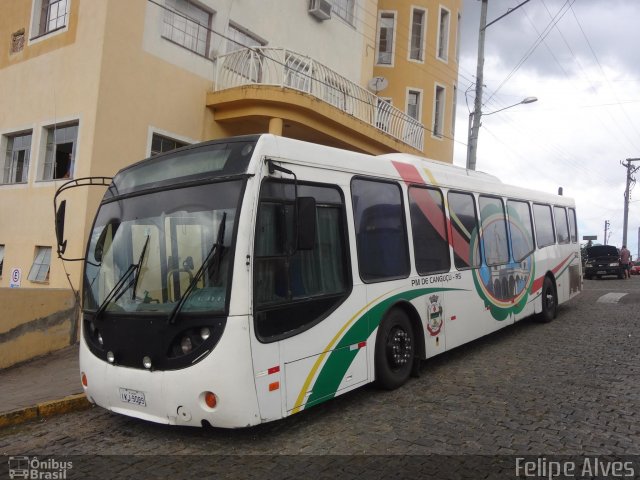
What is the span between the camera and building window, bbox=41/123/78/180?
9.79 m

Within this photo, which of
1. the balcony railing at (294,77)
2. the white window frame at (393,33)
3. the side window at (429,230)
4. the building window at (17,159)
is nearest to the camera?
the side window at (429,230)

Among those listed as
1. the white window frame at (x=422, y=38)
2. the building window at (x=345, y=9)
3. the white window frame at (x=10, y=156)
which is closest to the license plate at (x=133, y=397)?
the white window frame at (x=10, y=156)

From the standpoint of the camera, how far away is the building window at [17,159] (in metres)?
10.9

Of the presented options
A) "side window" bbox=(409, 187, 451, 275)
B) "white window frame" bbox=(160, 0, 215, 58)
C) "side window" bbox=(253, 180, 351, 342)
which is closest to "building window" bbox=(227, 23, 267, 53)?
"white window frame" bbox=(160, 0, 215, 58)

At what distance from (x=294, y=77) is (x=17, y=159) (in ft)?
21.1

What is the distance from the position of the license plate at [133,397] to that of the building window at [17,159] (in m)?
8.14

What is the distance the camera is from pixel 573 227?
40.9ft

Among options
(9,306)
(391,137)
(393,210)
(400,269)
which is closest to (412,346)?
(400,269)

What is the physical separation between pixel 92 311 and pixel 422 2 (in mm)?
18169

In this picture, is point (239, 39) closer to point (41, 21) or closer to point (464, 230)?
point (41, 21)

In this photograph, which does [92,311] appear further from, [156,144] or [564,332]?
[564,332]

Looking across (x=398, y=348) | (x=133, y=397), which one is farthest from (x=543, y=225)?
(x=133, y=397)

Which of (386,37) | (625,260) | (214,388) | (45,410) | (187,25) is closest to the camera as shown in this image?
(214,388)

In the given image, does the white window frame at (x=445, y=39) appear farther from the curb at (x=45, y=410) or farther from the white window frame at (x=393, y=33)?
the curb at (x=45, y=410)
